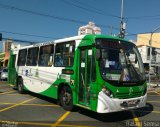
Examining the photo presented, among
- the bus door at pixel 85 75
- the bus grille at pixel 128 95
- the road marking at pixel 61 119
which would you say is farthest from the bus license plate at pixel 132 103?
the road marking at pixel 61 119

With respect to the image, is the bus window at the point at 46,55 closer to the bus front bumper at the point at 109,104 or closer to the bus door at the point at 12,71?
the bus front bumper at the point at 109,104

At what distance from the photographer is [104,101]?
888 centimetres

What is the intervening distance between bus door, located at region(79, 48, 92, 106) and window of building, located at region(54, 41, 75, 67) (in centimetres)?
69

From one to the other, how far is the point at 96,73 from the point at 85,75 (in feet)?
2.71

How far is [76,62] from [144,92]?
2.72 metres

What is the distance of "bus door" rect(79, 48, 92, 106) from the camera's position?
9.68 meters

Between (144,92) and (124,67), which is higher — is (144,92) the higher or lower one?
the lower one

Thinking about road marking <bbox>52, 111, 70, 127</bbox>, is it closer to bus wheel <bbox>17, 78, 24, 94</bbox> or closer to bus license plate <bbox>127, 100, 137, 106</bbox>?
bus license plate <bbox>127, 100, 137, 106</bbox>

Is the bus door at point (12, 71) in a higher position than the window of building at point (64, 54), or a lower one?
lower

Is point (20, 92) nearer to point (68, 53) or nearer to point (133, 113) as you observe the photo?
point (68, 53)

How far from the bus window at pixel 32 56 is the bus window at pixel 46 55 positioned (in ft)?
1.84

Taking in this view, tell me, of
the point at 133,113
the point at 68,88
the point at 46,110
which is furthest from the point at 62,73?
the point at 133,113

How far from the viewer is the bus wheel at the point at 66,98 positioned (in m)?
10.9

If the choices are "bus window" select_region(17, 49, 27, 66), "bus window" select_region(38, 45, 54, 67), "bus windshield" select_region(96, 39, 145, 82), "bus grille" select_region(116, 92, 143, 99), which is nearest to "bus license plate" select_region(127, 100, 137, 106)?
"bus grille" select_region(116, 92, 143, 99)
